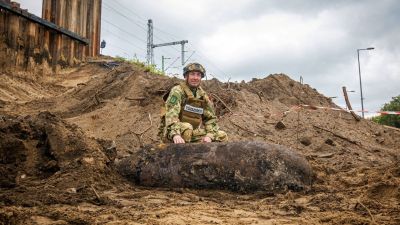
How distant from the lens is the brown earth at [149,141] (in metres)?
3.09

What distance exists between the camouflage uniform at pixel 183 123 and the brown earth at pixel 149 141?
90 centimetres

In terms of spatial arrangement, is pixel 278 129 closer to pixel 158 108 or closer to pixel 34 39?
pixel 158 108

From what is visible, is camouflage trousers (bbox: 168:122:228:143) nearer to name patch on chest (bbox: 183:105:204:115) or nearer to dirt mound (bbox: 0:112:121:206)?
name patch on chest (bbox: 183:105:204:115)

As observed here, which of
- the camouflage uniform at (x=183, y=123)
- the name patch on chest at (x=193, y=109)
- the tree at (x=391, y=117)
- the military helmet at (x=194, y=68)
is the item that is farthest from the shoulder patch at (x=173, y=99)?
the tree at (x=391, y=117)

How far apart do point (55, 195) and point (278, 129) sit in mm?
6358

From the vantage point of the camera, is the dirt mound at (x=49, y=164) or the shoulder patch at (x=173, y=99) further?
the shoulder patch at (x=173, y=99)

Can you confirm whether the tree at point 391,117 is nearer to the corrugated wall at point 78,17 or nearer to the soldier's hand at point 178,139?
the corrugated wall at point 78,17

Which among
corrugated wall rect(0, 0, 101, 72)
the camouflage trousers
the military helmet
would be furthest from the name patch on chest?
corrugated wall rect(0, 0, 101, 72)

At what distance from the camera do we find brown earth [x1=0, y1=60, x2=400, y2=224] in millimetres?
3094

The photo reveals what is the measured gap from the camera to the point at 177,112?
5141mm

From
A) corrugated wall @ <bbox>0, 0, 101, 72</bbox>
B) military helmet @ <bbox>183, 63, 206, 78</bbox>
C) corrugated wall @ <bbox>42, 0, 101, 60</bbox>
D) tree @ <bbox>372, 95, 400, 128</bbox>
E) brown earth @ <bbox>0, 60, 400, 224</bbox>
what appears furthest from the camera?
tree @ <bbox>372, 95, 400, 128</bbox>

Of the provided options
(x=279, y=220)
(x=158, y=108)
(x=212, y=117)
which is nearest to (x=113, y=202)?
(x=279, y=220)

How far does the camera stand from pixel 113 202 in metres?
3.43

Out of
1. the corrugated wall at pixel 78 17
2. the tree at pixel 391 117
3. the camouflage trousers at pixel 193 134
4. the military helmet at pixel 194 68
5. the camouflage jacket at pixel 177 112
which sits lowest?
the camouflage trousers at pixel 193 134
